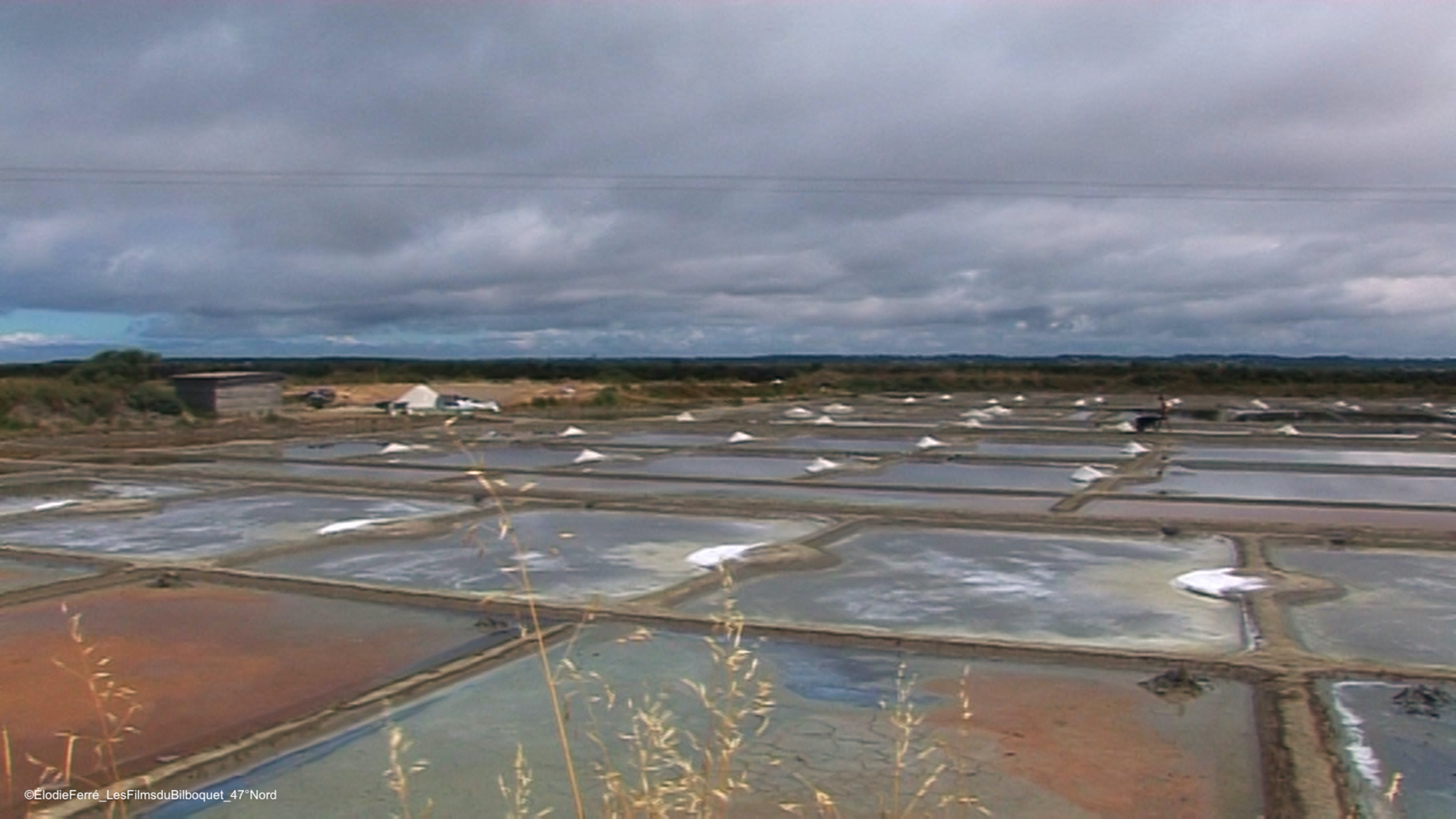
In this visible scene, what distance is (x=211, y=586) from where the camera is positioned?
727 centimetres

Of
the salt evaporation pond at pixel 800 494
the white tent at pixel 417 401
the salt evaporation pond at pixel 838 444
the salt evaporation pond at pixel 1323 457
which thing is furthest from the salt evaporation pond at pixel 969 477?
the white tent at pixel 417 401

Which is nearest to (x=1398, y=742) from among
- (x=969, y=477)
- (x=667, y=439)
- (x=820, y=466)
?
(x=969, y=477)

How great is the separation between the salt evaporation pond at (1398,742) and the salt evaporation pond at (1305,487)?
24.7 feet

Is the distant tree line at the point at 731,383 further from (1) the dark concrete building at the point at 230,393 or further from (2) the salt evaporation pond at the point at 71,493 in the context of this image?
(2) the salt evaporation pond at the point at 71,493

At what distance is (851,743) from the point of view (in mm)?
4121

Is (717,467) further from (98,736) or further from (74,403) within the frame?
(74,403)

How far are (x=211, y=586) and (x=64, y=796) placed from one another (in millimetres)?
3950

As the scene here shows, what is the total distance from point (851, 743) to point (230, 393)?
26.5 metres

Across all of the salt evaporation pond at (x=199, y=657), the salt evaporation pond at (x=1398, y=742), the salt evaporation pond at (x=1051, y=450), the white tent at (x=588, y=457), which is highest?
the white tent at (x=588, y=457)

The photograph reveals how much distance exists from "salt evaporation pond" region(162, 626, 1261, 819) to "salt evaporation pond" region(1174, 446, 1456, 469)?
12.3 metres

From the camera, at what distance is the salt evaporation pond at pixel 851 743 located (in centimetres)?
362

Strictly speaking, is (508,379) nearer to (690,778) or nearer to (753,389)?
(753,389)

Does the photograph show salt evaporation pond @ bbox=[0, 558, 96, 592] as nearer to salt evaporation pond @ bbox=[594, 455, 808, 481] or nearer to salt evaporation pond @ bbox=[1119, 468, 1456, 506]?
salt evaporation pond @ bbox=[594, 455, 808, 481]

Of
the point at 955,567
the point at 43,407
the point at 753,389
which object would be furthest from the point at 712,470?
the point at 753,389
